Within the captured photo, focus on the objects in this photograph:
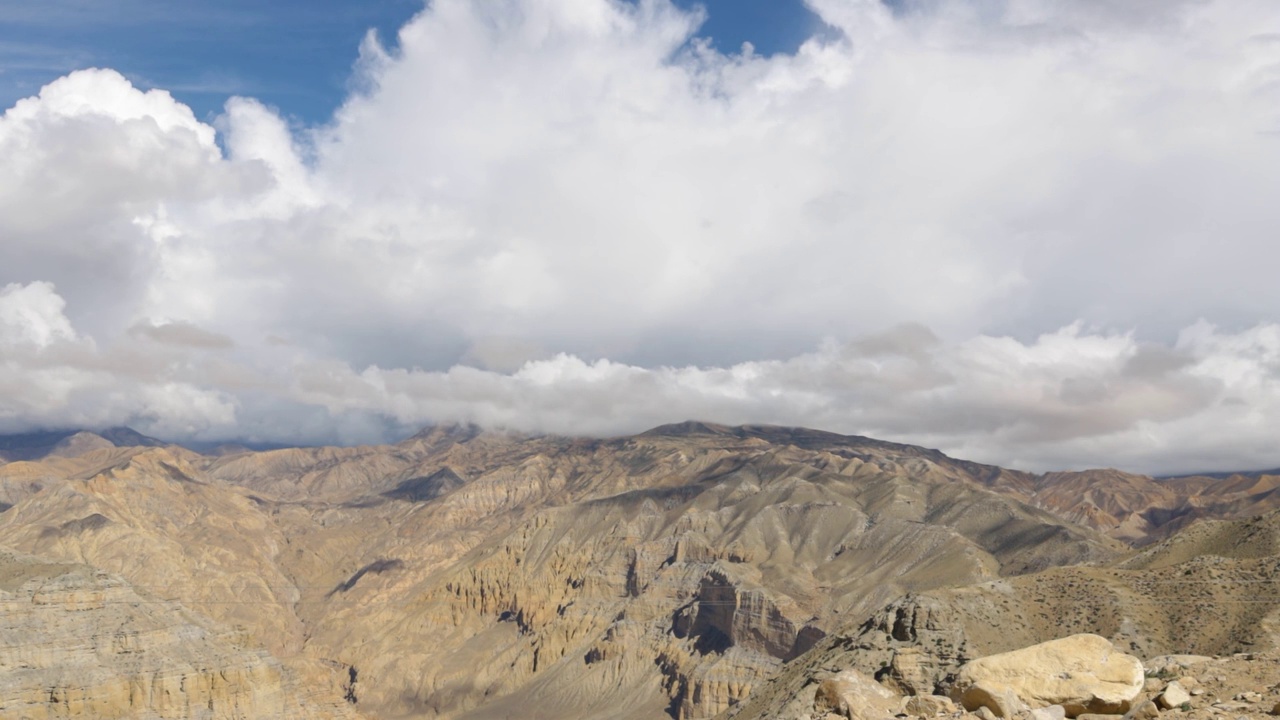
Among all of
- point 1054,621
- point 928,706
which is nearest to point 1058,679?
point 928,706

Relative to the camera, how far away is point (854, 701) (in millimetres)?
38594

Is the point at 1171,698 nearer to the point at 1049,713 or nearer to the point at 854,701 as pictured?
the point at 1049,713

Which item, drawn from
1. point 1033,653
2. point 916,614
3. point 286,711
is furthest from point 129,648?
point 1033,653

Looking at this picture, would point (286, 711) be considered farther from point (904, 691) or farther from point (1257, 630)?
point (1257, 630)

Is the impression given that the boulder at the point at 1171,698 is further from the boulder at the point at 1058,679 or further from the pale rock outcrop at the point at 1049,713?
the boulder at the point at 1058,679

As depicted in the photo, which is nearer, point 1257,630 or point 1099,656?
point 1099,656

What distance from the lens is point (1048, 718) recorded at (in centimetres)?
3070

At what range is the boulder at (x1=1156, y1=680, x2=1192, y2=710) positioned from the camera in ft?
97.2

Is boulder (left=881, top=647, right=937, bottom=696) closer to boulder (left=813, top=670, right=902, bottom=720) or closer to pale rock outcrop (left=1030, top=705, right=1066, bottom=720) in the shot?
boulder (left=813, top=670, right=902, bottom=720)

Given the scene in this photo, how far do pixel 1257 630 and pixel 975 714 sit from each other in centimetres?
6197

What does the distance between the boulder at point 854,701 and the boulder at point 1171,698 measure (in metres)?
8.54

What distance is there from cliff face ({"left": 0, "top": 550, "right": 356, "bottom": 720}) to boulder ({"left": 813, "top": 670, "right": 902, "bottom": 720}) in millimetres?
124230

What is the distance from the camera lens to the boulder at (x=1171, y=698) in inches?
1166

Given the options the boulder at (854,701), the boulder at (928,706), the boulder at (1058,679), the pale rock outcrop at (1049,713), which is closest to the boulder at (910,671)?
the boulder at (854,701)
